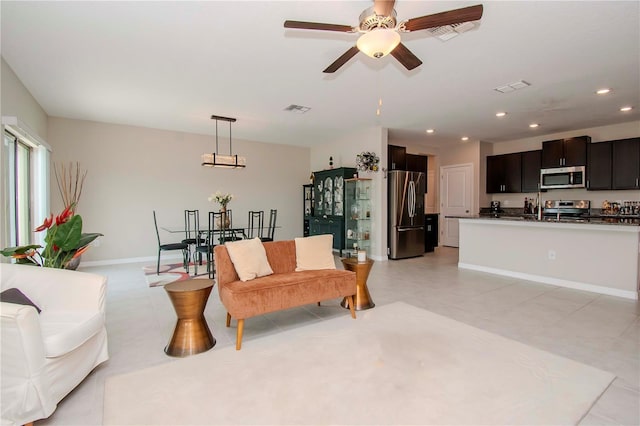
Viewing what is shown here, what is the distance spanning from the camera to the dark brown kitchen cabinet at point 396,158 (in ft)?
21.9

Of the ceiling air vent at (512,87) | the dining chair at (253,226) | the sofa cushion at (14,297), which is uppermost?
the ceiling air vent at (512,87)

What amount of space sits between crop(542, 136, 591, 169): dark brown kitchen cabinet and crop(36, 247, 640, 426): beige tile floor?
3.29m

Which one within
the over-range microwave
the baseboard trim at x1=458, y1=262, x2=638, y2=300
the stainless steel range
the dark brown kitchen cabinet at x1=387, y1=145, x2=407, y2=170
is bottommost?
the baseboard trim at x1=458, y1=262, x2=638, y2=300

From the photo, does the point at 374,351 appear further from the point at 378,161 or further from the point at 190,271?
the point at 378,161

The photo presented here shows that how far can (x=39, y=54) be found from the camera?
3.21 m

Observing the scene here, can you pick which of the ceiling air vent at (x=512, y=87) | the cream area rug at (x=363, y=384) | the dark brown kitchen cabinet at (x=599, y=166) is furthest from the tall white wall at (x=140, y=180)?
the dark brown kitchen cabinet at (x=599, y=166)

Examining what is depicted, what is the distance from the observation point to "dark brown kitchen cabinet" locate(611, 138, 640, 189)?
546 centimetres

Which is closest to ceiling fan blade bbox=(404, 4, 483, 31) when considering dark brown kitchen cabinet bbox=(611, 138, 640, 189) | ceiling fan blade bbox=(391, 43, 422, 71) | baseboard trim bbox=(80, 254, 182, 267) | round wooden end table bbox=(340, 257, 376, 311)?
ceiling fan blade bbox=(391, 43, 422, 71)

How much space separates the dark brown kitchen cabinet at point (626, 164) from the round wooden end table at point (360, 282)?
5.45 metres

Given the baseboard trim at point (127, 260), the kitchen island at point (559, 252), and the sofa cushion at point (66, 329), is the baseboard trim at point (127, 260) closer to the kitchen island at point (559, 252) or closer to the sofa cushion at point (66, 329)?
the sofa cushion at point (66, 329)

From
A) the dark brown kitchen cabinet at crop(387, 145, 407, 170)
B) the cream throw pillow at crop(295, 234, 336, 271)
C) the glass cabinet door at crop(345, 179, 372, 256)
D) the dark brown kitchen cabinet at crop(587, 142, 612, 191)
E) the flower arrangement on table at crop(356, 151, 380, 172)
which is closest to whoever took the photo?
the cream throw pillow at crop(295, 234, 336, 271)

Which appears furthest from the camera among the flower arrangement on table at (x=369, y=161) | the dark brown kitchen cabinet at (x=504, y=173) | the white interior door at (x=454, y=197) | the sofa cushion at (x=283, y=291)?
the white interior door at (x=454, y=197)

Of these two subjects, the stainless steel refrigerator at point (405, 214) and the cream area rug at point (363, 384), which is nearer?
the cream area rug at point (363, 384)

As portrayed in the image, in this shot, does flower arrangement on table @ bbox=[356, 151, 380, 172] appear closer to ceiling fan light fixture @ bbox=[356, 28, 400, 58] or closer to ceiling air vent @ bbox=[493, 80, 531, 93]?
ceiling air vent @ bbox=[493, 80, 531, 93]
